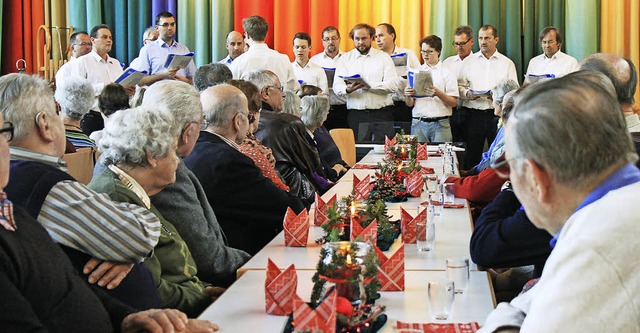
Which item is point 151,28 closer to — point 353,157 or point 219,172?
point 353,157

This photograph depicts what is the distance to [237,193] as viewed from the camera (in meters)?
4.23

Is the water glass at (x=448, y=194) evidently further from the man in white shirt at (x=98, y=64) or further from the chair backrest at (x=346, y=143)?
the man in white shirt at (x=98, y=64)

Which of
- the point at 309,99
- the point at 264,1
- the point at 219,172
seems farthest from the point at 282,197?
the point at 264,1

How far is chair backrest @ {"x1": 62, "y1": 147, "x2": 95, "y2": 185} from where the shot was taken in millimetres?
5227

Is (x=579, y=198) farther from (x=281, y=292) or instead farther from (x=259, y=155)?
(x=259, y=155)

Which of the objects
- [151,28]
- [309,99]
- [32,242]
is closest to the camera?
[32,242]

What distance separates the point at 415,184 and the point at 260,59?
440 centimetres

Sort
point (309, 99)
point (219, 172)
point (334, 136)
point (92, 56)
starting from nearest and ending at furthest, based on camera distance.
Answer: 1. point (219, 172)
2. point (309, 99)
3. point (334, 136)
4. point (92, 56)

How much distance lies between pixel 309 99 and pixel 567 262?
5.66 metres

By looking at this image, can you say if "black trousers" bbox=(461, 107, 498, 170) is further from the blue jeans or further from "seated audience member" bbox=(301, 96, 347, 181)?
"seated audience member" bbox=(301, 96, 347, 181)

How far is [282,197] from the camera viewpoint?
435 centimetres

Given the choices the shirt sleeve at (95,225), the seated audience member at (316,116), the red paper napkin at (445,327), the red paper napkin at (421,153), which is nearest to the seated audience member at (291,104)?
the seated audience member at (316,116)

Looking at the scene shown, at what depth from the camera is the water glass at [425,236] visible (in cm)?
331

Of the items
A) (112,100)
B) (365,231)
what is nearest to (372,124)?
(112,100)
